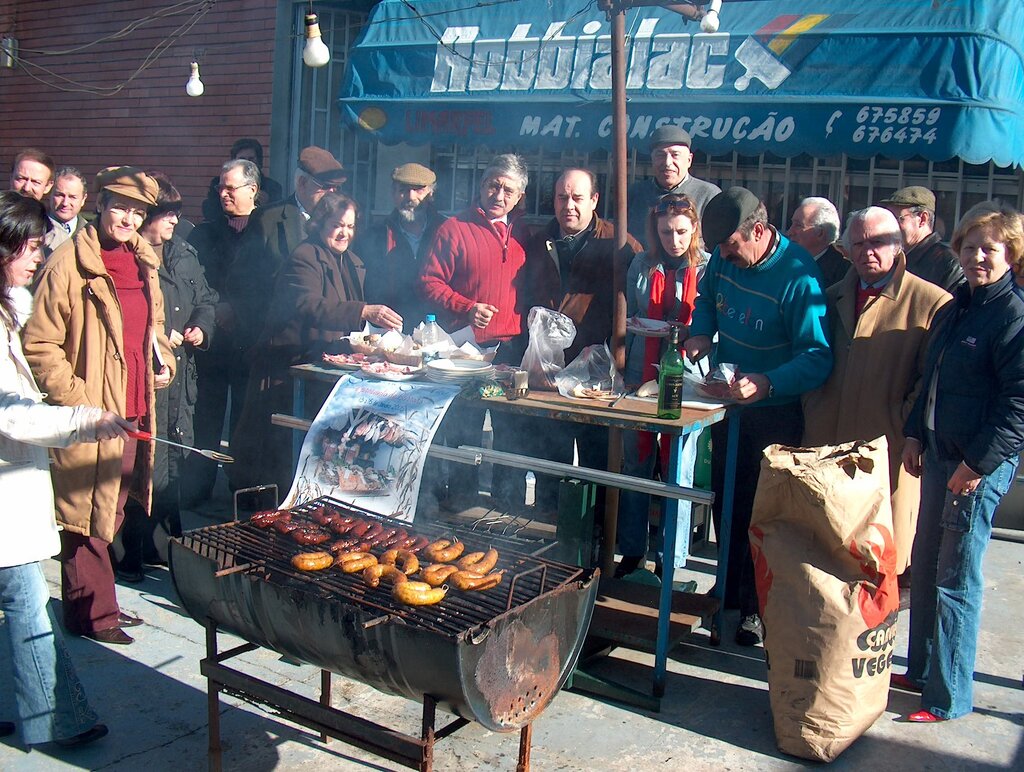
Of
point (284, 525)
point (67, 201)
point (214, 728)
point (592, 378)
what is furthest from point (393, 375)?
point (67, 201)

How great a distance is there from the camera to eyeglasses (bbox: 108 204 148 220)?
4423 millimetres

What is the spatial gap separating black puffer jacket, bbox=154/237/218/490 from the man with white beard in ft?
3.16

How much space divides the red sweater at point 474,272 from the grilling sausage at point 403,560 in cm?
209

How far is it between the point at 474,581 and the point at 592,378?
148 cm

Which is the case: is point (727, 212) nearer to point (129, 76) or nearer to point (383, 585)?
point (383, 585)

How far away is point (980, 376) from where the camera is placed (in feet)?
12.4

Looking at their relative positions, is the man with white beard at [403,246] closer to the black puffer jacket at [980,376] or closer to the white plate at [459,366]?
the white plate at [459,366]

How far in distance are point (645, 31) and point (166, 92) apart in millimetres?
6200

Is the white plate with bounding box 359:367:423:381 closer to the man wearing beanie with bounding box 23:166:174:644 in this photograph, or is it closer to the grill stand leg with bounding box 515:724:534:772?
the man wearing beanie with bounding box 23:166:174:644

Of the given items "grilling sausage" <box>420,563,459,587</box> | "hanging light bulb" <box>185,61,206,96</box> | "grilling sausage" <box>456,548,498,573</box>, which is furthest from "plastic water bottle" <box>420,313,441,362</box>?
"hanging light bulb" <box>185,61,206,96</box>

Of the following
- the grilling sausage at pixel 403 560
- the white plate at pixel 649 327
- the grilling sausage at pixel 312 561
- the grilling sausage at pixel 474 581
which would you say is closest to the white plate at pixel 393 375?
the white plate at pixel 649 327

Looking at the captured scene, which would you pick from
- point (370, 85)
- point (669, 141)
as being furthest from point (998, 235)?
point (370, 85)

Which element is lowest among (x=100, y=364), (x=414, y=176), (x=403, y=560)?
(x=403, y=560)

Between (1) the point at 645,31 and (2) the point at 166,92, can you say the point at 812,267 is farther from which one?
(2) the point at 166,92
